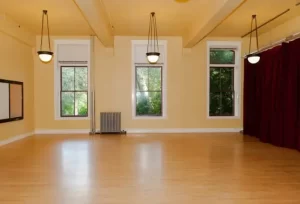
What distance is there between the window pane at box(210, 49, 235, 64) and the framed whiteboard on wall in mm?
6067

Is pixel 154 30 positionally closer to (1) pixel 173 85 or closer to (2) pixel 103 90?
(1) pixel 173 85

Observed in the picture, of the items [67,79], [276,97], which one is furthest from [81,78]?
[276,97]

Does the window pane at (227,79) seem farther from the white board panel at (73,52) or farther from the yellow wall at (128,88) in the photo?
the white board panel at (73,52)

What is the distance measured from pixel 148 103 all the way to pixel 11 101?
162 inches

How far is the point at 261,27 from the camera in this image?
809 cm

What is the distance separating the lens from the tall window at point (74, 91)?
30.5 ft

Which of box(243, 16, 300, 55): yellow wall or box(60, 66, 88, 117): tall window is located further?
box(60, 66, 88, 117): tall window

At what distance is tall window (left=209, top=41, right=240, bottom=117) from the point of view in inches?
374

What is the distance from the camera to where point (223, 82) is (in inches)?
378

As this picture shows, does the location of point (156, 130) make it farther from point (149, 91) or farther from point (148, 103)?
point (149, 91)

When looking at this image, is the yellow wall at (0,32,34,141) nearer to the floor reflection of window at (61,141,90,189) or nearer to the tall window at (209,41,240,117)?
the floor reflection of window at (61,141,90,189)

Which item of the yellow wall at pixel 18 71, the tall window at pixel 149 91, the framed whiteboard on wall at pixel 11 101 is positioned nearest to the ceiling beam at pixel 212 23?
the tall window at pixel 149 91

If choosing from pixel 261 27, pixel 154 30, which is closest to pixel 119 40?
pixel 154 30

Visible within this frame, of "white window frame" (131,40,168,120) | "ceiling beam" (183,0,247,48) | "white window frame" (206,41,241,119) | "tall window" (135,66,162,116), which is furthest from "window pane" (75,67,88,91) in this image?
"white window frame" (206,41,241,119)
